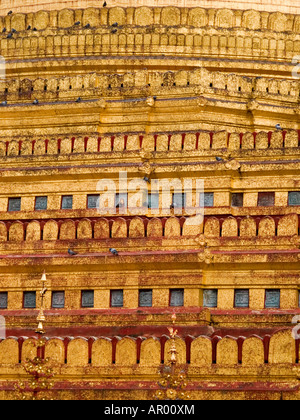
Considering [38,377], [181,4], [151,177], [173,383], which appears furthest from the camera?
[181,4]

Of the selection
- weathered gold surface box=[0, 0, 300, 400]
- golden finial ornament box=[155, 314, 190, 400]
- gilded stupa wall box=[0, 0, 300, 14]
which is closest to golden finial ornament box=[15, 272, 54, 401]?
weathered gold surface box=[0, 0, 300, 400]

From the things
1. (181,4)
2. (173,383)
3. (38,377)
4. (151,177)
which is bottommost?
(173,383)

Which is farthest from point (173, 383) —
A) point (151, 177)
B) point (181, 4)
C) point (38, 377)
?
point (181, 4)

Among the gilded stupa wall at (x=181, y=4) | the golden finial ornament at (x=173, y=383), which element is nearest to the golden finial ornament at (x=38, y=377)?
the golden finial ornament at (x=173, y=383)

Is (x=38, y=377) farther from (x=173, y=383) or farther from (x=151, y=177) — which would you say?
(x=151, y=177)

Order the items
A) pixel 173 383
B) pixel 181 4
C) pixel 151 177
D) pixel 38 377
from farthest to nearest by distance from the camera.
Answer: pixel 181 4, pixel 151 177, pixel 38 377, pixel 173 383

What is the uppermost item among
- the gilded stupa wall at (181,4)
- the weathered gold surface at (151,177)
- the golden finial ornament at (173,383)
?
the gilded stupa wall at (181,4)

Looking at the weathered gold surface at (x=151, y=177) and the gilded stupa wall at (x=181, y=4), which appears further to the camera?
the gilded stupa wall at (x=181, y=4)

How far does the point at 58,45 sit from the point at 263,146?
1138 centimetres

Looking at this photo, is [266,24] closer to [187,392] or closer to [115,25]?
[115,25]

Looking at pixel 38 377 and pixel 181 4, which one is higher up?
pixel 181 4

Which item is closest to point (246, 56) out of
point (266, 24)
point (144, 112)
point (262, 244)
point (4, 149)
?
point (266, 24)

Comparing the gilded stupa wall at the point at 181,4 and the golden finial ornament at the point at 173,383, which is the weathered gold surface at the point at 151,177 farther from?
the golden finial ornament at the point at 173,383
